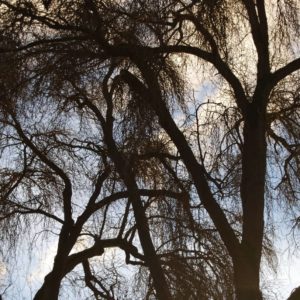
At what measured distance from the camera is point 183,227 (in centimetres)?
699

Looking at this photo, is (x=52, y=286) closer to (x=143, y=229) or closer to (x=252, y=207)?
(x=143, y=229)

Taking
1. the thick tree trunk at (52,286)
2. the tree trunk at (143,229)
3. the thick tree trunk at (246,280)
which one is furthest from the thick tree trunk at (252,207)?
the thick tree trunk at (52,286)

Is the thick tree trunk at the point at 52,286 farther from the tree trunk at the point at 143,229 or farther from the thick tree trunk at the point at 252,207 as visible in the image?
the thick tree trunk at the point at 252,207

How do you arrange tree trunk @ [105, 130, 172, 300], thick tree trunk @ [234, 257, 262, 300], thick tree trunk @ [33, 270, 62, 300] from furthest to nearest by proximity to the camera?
thick tree trunk @ [33, 270, 62, 300]
tree trunk @ [105, 130, 172, 300]
thick tree trunk @ [234, 257, 262, 300]

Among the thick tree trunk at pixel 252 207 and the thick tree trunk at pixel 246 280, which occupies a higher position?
the thick tree trunk at pixel 252 207

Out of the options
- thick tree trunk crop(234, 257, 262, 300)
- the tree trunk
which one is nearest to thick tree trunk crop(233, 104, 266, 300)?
thick tree trunk crop(234, 257, 262, 300)

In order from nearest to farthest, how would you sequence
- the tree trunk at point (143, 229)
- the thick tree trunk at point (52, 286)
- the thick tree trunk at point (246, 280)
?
the thick tree trunk at point (246, 280) < the tree trunk at point (143, 229) < the thick tree trunk at point (52, 286)

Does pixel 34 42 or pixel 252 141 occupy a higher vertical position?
pixel 34 42

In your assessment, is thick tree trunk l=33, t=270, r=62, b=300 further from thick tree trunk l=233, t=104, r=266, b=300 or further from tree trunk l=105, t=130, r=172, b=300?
thick tree trunk l=233, t=104, r=266, b=300

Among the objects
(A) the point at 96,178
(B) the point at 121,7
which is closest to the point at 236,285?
(B) the point at 121,7

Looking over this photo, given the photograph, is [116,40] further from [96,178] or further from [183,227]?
[96,178]

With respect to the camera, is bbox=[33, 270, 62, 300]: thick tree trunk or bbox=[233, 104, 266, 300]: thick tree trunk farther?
bbox=[33, 270, 62, 300]: thick tree trunk

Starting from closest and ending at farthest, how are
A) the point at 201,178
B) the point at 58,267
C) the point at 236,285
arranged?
the point at 236,285, the point at 201,178, the point at 58,267

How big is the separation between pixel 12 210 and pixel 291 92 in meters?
3.83
